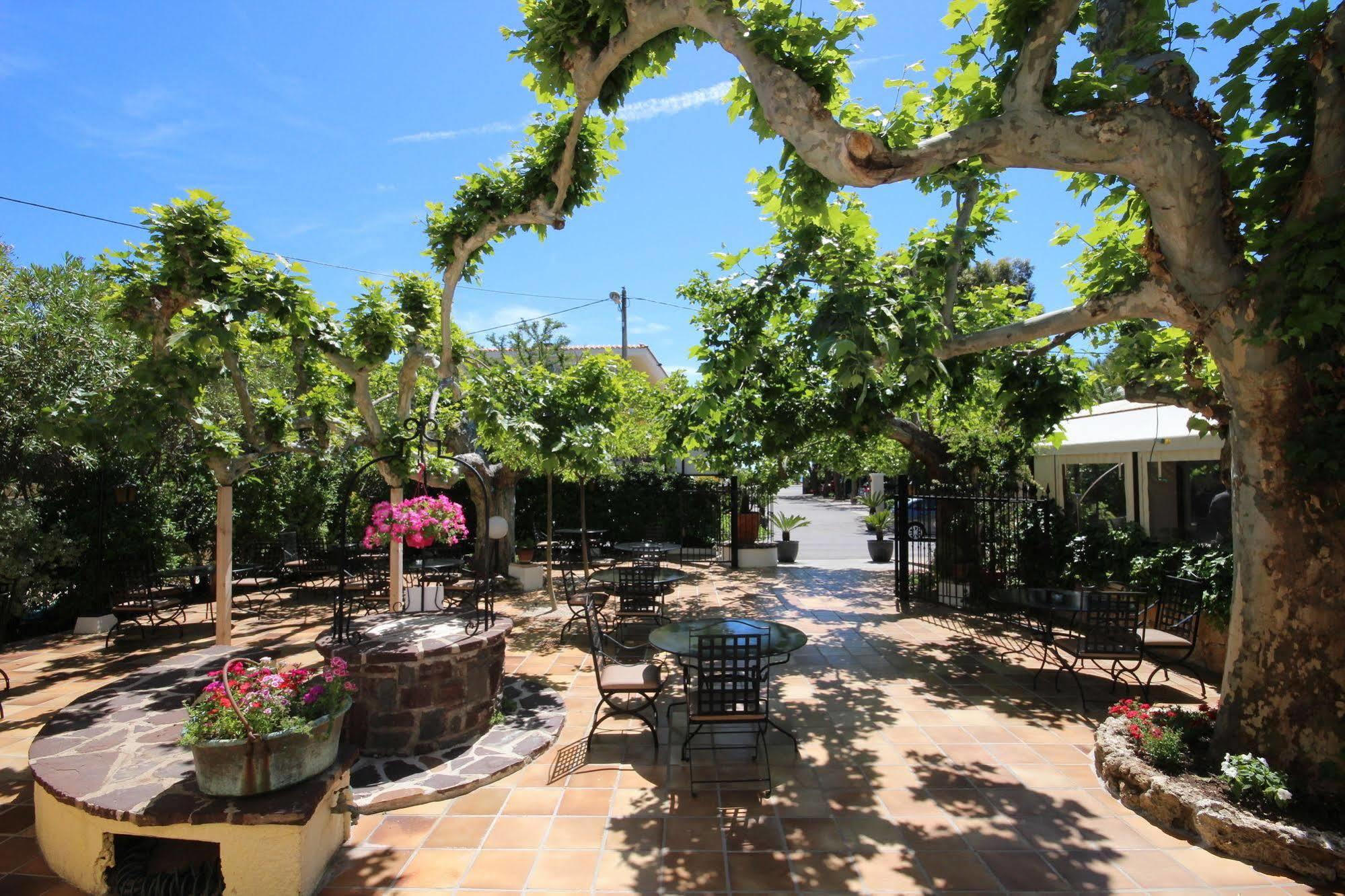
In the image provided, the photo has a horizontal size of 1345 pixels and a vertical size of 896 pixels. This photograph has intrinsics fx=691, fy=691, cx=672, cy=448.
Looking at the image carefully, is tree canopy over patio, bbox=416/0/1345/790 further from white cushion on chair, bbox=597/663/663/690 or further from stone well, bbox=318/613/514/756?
stone well, bbox=318/613/514/756

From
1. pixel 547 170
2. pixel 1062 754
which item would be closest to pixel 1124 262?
pixel 1062 754

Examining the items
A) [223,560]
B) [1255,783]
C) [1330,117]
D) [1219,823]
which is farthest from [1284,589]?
[223,560]

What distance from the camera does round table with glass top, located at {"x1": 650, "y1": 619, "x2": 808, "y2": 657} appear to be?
4984 mm

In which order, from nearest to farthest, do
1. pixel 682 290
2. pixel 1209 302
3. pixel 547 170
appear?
pixel 1209 302
pixel 547 170
pixel 682 290

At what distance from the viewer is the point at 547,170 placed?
737 centimetres

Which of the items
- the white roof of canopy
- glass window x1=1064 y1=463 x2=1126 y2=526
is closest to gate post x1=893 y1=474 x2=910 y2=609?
the white roof of canopy

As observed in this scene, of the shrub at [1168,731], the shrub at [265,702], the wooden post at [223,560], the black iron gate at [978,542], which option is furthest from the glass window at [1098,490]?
the wooden post at [223,560]

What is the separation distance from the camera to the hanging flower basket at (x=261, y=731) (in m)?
3.14

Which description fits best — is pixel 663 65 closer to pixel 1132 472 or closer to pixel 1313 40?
pixel 1313 40

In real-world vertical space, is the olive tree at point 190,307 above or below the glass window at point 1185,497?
above

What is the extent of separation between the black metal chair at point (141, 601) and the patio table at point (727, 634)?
6.57 m

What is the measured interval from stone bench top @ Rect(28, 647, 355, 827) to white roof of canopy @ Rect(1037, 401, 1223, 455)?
8.22 metres

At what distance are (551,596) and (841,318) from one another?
22.3ft

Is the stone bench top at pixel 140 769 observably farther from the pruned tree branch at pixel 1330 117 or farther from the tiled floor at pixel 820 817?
the pruned tree branch at pixel 1330 117
